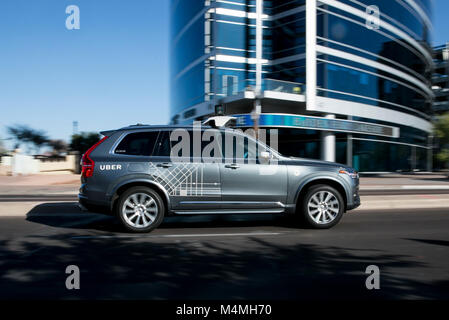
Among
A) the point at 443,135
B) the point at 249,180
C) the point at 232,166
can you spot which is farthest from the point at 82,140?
the point at 249,180

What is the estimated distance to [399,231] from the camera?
6.48 m

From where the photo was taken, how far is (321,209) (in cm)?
667

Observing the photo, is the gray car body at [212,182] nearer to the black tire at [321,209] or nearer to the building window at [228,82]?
the black tire at [321,209]

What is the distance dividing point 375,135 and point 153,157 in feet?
89.8

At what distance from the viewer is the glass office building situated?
83.6ft

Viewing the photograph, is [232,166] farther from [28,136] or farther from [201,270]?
[28,136]

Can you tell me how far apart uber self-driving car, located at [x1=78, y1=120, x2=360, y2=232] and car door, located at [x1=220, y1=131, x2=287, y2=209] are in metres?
0.02

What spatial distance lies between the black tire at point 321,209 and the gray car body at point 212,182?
0.14 meters

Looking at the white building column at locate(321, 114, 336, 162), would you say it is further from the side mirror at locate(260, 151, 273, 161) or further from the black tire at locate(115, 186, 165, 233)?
the black tire at locate(115, 186, 165, 233)

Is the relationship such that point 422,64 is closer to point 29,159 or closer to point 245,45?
point 245,45

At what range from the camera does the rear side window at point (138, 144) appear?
641 centimetres

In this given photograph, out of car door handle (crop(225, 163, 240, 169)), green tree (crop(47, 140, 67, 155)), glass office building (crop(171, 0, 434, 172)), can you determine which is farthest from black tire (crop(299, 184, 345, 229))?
green tree (crop(47, 140, 67, 155))

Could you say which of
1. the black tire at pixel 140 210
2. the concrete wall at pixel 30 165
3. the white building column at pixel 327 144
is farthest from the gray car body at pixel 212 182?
the concrete wall at pixel 30 165

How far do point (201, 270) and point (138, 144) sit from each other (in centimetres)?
307
